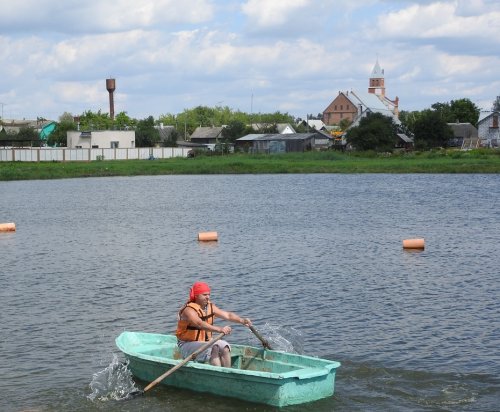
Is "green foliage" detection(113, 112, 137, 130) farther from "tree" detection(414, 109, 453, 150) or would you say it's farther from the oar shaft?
the oar shaft

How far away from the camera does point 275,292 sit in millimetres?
26922

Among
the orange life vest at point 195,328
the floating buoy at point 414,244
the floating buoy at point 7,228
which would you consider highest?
the orange life vest at point 195,328

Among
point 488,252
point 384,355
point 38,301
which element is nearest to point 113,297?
point 38,301

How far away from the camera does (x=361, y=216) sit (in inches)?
2015

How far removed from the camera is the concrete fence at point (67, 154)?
11688cm

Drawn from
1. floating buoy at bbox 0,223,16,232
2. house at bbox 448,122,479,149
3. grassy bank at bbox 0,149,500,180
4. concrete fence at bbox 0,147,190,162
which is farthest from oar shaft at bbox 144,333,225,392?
house at bbox 448,122,479,149

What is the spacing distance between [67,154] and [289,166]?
34038mm

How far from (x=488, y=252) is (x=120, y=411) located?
72.8ft

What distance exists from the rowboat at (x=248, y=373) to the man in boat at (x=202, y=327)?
30 centimetres

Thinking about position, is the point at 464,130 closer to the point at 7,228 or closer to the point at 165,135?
the point at 165,135

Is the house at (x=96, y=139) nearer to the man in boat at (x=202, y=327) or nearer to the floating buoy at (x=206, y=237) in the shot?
the floating buoy at (x=206, y=237)

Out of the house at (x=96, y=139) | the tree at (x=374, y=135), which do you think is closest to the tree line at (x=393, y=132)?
the tree at (x=374, y=135)

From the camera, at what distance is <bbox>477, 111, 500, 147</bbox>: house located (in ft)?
455

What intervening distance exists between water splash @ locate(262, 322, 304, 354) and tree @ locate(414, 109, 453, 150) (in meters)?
115
